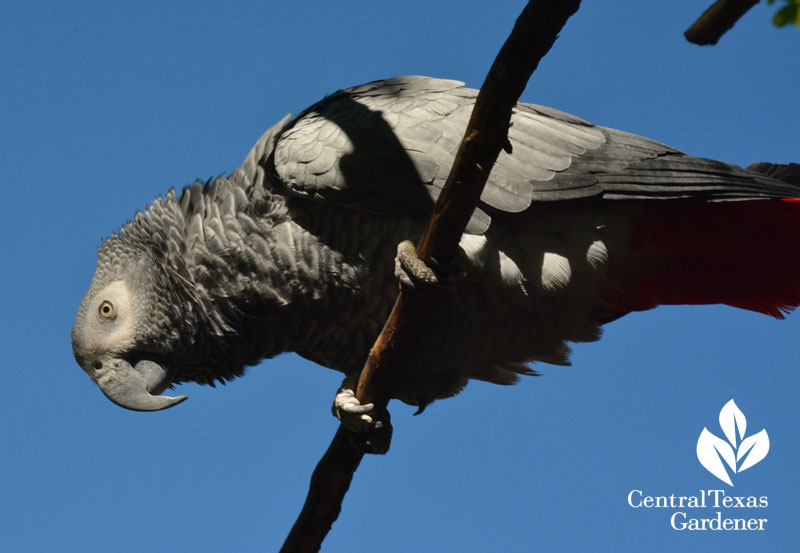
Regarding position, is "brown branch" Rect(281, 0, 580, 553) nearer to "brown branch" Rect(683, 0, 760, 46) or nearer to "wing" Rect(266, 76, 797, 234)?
"wing" Rect(266, 76, 797, 234)

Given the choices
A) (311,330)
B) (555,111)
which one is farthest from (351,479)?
(555,111)

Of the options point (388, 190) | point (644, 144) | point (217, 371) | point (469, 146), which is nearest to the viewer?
point (469, 146)

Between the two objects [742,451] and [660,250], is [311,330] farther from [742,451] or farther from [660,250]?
[742,451]

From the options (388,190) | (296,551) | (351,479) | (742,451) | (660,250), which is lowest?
(296,551)

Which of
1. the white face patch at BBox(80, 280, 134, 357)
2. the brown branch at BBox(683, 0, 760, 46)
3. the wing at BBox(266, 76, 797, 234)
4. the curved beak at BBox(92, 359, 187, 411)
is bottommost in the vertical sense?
the curved beak at BBox(92, 359, 187, 411)

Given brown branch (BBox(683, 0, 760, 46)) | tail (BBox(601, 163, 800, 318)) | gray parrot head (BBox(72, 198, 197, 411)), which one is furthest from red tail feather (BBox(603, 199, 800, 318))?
gray parrot head (BBox(72, 198, 197, 411))

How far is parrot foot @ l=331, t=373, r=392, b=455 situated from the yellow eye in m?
1.10

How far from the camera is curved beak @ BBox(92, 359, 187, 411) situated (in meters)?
3.50

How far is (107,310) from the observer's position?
361 cm

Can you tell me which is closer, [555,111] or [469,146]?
[469,146]

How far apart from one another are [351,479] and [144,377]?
105 cm

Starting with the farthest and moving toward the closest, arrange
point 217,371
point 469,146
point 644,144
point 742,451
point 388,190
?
1. point 742,451
2. point 217,371
3. point 644,144
4. point 388,190
5. point 469,146

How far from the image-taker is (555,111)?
3672 millimetres

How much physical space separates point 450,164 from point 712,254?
120cm
